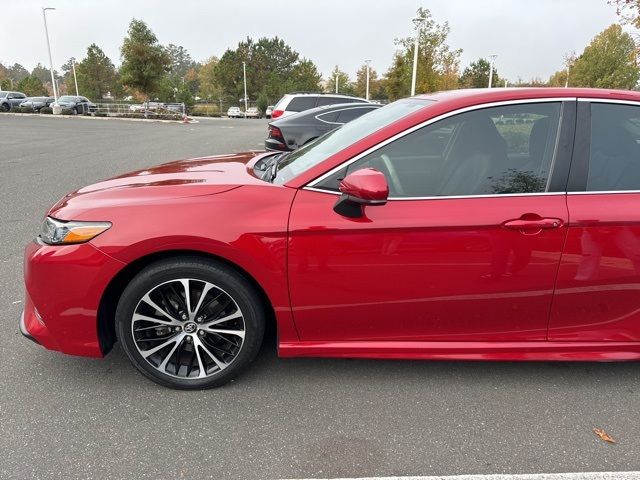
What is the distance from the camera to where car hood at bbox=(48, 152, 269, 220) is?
8.32 ft

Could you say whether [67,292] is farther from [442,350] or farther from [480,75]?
[480,75]

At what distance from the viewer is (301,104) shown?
1359cm

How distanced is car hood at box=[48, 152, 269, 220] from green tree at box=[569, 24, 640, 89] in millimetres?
38980

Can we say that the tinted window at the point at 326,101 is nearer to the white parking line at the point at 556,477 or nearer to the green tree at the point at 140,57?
the white parking line at the point at 556,477

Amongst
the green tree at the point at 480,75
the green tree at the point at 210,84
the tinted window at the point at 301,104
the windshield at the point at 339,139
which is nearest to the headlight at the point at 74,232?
the windshield at the point at 339,139

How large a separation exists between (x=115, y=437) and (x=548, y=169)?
99.5 inches

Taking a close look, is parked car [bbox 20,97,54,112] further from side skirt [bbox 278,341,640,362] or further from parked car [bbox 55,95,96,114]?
side skirt [bbox 278,341,640,362]

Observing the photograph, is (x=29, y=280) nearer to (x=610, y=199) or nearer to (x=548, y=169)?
(x=548, y=169)

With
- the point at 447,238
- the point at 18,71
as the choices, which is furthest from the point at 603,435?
the point at 18,71

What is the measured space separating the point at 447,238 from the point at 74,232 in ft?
6.18

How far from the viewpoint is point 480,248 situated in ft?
7.84

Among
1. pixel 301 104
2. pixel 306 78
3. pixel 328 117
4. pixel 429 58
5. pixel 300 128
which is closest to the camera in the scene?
pixel 300 128

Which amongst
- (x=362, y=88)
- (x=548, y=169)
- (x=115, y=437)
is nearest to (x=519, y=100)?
(x=548, y=169)

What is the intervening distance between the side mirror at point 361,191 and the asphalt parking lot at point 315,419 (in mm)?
1028
